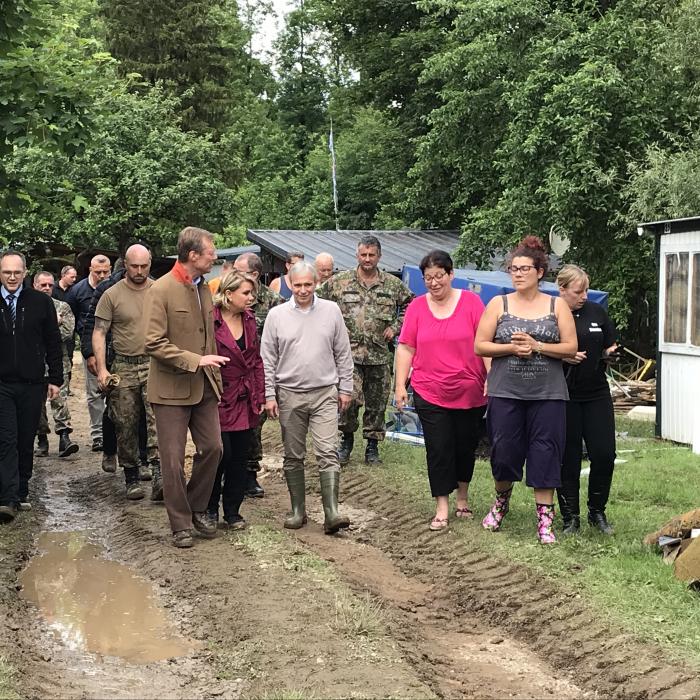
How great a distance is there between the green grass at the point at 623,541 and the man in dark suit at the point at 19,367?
3.25 meters

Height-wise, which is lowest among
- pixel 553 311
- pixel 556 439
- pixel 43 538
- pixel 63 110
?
pixel 43 538

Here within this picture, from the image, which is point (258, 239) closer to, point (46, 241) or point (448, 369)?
point (46, 241)

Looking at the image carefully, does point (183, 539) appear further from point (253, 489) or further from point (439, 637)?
point (439, 637)

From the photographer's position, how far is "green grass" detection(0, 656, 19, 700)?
15.7 feet

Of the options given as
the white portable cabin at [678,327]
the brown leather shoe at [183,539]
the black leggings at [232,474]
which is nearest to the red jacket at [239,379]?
the black leggings at [232,474]

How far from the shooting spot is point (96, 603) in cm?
684

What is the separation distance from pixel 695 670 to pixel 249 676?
83.5 inches

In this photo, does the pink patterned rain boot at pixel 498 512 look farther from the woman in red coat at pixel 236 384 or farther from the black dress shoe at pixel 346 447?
the black dress shoe at pixel 346 447

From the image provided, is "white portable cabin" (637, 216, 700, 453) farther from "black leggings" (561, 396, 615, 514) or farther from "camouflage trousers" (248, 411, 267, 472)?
"camouflage trousers" (248, 411, 267, 472)

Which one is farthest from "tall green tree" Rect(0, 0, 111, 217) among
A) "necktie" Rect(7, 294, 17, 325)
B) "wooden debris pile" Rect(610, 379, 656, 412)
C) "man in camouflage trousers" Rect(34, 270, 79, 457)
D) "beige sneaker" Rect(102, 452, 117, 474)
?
"wooden debris pile" Rect(610, 379, 656, 412)

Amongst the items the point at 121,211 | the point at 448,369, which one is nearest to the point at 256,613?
the point at 448,369

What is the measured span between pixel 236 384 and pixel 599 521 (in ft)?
9.38

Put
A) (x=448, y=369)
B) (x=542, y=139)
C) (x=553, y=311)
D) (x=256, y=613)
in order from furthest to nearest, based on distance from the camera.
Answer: (x=542, y=139) → (x=448, y=369) → (x=553, y=311) → (x=256, y=613)

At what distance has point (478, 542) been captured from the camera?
774 centimetres
